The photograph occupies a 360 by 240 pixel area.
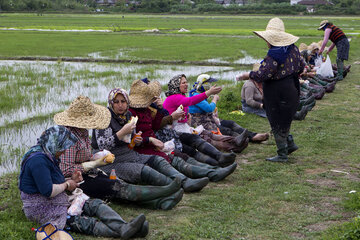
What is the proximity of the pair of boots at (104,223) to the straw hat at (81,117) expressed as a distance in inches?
26.7

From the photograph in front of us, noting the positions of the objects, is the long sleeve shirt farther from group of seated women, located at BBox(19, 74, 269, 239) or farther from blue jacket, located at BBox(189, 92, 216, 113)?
blue jacket, located at BBox(189, 92, 216, 113)

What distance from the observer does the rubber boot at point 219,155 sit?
5.60 metres

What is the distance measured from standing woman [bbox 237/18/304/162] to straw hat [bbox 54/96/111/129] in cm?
230

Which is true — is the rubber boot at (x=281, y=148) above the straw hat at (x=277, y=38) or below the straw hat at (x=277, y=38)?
below

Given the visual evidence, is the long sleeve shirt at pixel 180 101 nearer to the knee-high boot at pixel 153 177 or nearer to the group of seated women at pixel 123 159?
the group of seated women at pixel 123 159

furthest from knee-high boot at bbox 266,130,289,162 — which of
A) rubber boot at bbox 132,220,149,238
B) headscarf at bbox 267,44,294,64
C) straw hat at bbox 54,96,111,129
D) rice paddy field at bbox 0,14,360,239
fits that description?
rubber boot at bbox 132,220,149,238

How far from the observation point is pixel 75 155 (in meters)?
4.26

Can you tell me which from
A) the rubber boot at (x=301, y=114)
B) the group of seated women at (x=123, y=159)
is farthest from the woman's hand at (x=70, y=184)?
the rubber boot at (x=301, y=114)

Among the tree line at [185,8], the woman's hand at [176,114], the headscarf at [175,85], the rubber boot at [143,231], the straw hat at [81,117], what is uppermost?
the straw hat at [81,117]

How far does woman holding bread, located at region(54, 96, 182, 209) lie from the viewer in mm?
4172

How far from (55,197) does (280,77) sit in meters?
3.22

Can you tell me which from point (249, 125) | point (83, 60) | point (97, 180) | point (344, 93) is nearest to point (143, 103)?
point (97, 180)

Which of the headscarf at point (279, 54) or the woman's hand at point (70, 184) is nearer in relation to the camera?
the woman's hand at point (70, 184)

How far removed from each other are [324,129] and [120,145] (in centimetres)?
429
